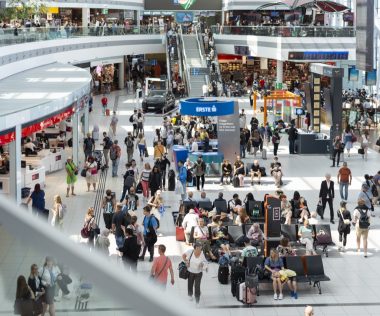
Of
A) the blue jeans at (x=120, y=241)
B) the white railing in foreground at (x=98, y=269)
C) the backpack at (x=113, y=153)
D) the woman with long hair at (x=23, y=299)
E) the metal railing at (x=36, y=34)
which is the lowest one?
the blue jeans at (x=120, y=241)

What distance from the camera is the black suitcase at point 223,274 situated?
14867 mm

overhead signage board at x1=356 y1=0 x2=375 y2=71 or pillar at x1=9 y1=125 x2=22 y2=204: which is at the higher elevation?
overhead signage board at x1=356 y1=0 x2=375 y2=71

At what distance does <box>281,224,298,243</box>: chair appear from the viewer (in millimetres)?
17031

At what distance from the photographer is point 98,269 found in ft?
4.23

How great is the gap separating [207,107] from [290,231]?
10.6 m

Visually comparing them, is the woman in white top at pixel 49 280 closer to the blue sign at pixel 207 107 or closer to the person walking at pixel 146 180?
the person walking at pixel 146 180

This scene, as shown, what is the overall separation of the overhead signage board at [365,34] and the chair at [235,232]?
22478 millimetres

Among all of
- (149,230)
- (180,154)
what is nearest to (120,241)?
(149,230)

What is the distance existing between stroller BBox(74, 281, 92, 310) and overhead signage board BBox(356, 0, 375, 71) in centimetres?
3741

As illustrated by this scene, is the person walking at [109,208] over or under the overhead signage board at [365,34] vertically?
under

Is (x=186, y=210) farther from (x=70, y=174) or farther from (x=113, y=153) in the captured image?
(x=113, y=153)

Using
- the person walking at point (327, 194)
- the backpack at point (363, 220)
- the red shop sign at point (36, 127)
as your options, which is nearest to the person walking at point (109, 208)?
the red shop sign at point (36, 127)

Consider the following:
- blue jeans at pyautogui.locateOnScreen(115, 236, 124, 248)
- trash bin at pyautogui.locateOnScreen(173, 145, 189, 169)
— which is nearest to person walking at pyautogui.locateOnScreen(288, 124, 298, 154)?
trash bin at pyautogui.locateOnScreen(173, 145, 189, 169)

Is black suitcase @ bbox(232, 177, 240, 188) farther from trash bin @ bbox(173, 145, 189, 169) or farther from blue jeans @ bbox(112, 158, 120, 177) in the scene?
blue jeans @ bbox(112, 158, 120, 177)
